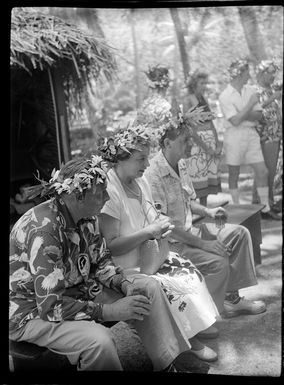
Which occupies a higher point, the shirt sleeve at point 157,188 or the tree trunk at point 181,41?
the tree trunk at point 181,41

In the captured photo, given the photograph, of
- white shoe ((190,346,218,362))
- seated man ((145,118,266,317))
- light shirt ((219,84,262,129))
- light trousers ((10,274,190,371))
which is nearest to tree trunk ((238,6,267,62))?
light shirt ((219,84,262,129))

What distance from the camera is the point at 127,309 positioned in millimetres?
2900

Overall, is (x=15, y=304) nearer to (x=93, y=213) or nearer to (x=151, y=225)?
(x=93, y=213)

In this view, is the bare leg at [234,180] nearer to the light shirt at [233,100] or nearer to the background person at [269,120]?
the background person at [269,120]

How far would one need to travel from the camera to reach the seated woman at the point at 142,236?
3104 millimetres

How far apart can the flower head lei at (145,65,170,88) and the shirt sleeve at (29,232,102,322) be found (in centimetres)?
111

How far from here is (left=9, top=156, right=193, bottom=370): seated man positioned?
280 centimetres

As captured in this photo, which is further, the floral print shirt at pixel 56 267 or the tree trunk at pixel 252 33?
the tree trunk at pixel 252 33

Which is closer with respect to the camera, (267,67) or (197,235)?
(267,67)

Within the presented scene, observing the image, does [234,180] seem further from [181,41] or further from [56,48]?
[56,48]

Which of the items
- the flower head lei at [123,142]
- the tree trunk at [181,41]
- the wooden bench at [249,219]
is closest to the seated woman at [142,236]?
the flower head lei at [123,142]

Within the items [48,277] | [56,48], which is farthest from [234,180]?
[56,48]

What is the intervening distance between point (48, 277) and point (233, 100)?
1503 millimetres

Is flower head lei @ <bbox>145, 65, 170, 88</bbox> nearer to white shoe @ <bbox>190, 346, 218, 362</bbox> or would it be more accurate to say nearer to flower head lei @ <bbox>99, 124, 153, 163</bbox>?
flower head lei @ <bbox>99, 124, 153, 163</bbox>
